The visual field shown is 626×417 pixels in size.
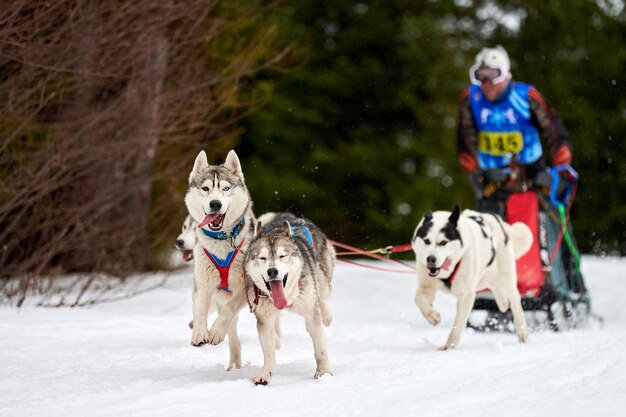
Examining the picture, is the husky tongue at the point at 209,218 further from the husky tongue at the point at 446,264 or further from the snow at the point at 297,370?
the husky tongue at the point at 446,264

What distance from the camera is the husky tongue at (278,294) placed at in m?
4.70

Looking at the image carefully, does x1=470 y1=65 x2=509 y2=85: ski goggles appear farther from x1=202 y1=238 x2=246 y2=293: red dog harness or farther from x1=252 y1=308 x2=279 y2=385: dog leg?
x1=252 y1=308 x2=279 y2=385: dog leg

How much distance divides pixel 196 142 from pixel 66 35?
2511 mm

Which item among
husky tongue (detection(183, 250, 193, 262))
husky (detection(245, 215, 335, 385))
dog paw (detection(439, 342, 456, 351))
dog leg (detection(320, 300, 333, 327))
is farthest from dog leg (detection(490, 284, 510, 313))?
husky tongue (detection(183, 250, 193, 262))


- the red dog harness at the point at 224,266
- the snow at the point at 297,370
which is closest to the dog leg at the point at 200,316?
the red dog harness at the point at 224,266

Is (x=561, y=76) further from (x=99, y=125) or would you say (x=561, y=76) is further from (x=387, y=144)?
(x=99, y=125)

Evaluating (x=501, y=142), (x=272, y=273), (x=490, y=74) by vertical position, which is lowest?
(x=272, y=273)

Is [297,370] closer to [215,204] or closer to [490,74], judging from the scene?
[215,204]

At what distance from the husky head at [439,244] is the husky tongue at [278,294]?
1603 millimetres

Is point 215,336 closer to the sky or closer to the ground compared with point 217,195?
closer to the ground

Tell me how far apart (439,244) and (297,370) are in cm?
144

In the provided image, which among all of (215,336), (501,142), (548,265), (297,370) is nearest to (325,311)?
(297,370)

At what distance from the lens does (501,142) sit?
7754 millimetres

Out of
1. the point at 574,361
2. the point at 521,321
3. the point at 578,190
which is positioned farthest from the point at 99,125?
the point at 578,190
